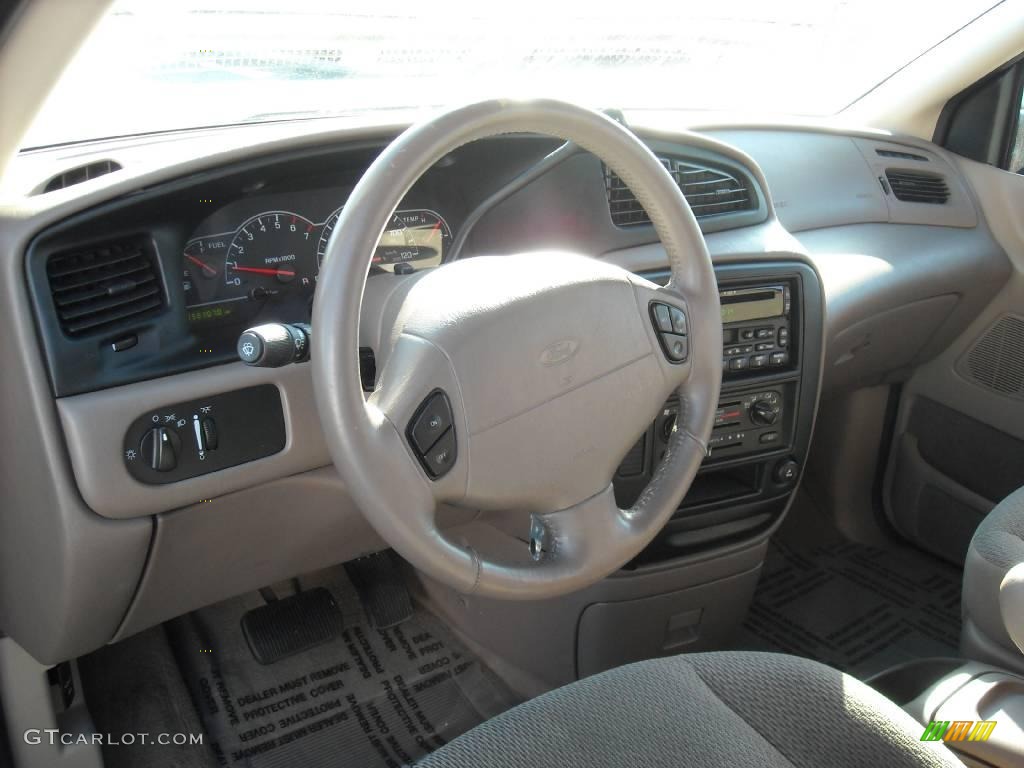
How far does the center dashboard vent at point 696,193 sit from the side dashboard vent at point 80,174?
774 mm

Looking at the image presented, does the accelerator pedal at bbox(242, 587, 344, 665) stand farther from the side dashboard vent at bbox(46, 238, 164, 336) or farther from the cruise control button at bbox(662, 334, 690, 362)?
the cruise control button at bbox(662, 334, 690, 362)

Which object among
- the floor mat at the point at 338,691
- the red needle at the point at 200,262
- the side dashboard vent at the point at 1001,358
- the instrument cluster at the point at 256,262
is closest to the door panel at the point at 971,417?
the side dashboard vent at the point at 1001,358

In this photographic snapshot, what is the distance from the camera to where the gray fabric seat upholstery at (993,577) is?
4.67 ft

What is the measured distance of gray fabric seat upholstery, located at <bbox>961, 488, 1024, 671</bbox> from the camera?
142cm

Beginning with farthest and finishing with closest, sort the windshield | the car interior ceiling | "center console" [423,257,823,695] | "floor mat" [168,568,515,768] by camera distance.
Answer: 1. "floor mat" [168,568,515,768]
2. "center console" [423,257,823,695]
3. the windshield
4. the car interior ceiling

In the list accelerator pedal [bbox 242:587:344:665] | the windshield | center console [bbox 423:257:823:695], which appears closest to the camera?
the windshield

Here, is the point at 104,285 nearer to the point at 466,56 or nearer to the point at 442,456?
the point at 442,456

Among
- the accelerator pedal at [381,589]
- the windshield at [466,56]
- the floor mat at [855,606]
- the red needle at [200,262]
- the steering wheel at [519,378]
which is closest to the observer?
the steering wheel at [519,378]

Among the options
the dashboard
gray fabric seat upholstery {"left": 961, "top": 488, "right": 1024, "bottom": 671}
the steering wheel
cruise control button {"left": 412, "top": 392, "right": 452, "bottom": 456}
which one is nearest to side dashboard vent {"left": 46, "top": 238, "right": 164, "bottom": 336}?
the dashboard

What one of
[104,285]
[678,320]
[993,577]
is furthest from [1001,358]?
[104,285]

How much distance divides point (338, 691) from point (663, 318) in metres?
1.17

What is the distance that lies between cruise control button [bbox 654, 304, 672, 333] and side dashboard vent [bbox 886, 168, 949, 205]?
53.4 inches

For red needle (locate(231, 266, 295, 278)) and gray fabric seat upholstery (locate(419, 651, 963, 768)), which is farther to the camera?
red needle (locate(231, 266, 295, 278))

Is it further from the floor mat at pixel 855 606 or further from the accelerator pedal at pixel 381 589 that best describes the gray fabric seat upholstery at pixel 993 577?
the accelerator pedal at pixel 381 589
